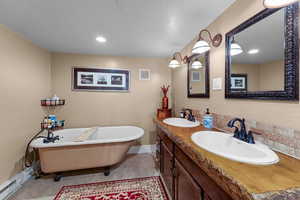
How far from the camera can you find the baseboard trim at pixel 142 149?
2895 mm

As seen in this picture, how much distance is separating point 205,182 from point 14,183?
248cm

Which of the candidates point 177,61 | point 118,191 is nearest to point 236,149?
point 118,191

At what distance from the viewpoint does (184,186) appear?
3.59ft

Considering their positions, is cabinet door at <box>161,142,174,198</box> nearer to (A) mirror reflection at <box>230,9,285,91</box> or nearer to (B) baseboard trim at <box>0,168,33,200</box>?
(A) mirror reflection at <box>230,9,285,91</box>

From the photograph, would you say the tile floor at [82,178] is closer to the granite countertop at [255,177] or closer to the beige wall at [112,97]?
the beige wall at [112,97]

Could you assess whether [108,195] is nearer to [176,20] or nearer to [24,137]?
[24,137]

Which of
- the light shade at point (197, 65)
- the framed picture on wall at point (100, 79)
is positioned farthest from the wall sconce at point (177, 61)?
the framed picture on wall at point (100, 79)

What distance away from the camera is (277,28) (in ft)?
2.98

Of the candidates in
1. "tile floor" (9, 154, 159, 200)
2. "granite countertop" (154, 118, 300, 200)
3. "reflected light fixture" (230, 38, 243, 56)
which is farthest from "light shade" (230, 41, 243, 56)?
"tile floor" (9, 154, 159, 200)

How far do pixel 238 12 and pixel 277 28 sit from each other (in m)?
A: 0.45

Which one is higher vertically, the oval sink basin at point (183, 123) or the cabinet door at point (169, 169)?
the oval sink basin at point (183, 123)

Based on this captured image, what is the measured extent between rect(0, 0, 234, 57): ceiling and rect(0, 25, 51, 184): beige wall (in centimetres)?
22

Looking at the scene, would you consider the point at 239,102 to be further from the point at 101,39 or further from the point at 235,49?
the point at 101,39

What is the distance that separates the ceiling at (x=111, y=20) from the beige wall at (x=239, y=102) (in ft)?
0.43
